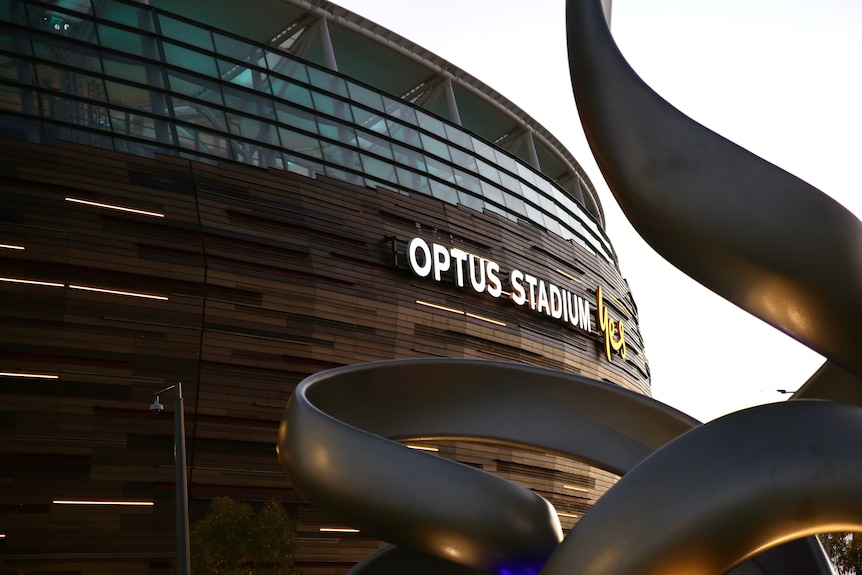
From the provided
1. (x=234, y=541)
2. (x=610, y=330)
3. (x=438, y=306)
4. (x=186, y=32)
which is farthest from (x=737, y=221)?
(x=610, y=330)

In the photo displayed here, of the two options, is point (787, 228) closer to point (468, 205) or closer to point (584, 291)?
point (468, 205)

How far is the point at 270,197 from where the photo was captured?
956 inches

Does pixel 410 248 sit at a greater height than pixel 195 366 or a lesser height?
greater

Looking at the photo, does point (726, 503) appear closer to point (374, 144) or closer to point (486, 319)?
point (486, 319)

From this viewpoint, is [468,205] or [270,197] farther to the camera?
[468,205]

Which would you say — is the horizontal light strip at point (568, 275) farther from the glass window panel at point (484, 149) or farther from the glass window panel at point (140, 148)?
the glass window panel at point (140, 148)

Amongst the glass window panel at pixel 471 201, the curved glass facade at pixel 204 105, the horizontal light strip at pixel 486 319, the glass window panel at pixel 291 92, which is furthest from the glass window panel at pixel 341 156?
the horizontal light strip at pixel 486 319

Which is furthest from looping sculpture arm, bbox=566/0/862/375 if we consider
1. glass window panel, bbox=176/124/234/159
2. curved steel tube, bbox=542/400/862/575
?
glass window panel, bbox=176/124/234/159

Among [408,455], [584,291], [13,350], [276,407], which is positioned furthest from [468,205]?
[408,455]

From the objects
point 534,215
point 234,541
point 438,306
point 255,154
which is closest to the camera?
point 234,541

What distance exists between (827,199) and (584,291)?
31023 mm

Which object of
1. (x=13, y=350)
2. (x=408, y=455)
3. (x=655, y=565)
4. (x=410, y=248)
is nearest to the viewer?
(x=655, y=565)

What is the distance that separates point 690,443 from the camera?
17.1 feet

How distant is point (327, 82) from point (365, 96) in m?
1.55
